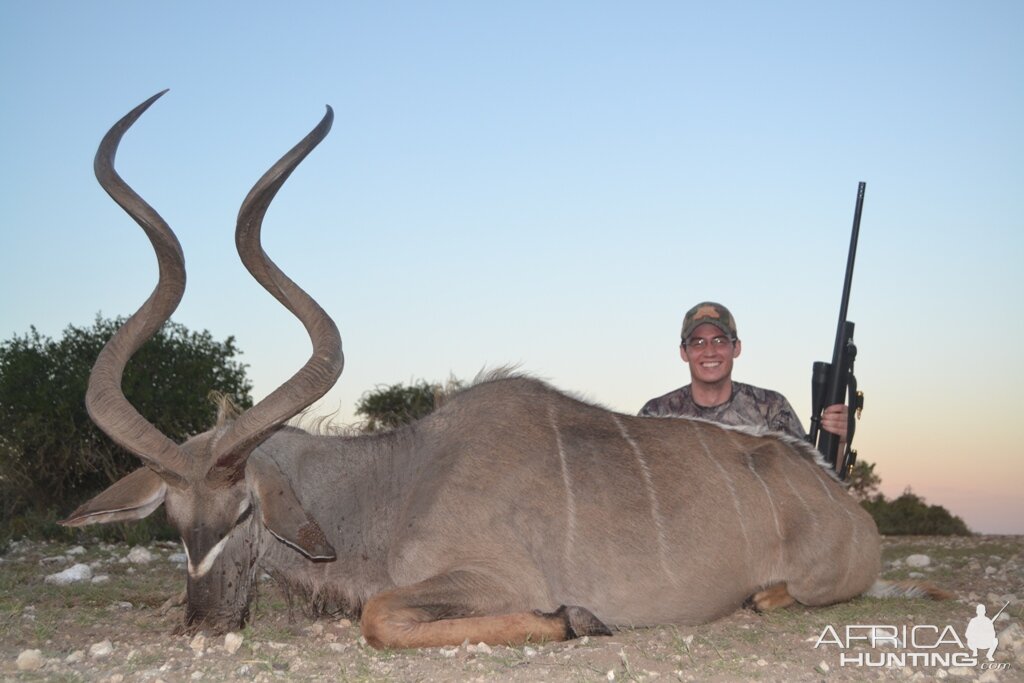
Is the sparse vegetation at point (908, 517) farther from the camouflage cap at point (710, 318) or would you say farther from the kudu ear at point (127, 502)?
the kudu ear at point (127, 502)

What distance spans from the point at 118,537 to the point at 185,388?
3621 millimetres

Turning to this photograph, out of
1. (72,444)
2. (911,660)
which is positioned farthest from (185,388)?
(911,660)

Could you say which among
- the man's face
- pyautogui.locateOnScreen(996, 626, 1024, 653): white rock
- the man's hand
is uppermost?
the man's face

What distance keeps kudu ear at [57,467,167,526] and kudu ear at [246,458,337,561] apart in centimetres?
39

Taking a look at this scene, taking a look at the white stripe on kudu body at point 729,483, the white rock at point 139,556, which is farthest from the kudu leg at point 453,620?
the white rock at point 139,556

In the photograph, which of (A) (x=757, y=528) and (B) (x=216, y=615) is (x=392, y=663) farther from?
(A) (x=757, y=528)

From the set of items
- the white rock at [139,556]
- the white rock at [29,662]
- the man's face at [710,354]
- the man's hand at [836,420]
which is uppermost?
the man's face at [710,354]

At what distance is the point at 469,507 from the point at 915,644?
184cm

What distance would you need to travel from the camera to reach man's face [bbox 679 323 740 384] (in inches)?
259

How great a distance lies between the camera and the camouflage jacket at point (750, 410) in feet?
21.5

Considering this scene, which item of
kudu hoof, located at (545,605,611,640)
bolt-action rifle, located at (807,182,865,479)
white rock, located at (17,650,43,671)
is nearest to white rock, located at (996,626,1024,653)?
kudu hoof, located at (545,605,611,640)

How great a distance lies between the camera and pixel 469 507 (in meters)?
4.49

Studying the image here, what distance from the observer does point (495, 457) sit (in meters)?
4.66

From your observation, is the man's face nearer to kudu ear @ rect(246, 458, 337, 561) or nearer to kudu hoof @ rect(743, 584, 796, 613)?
kudu hoof @ rect(743, 584, 796, 613)
